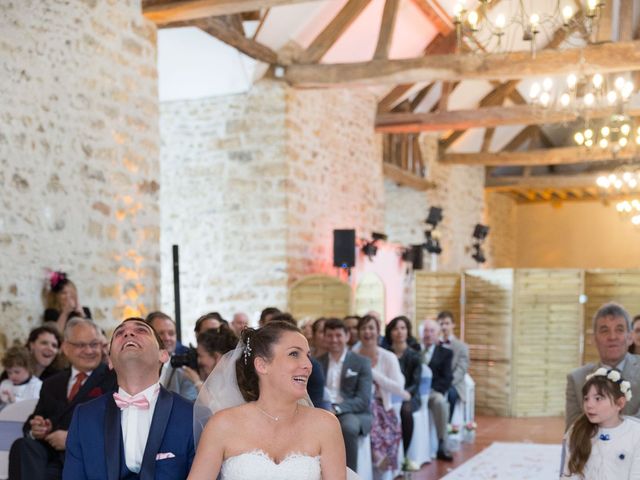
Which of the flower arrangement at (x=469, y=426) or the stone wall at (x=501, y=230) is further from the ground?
the stone wall at (x=501, y=230)

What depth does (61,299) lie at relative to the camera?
570 cm

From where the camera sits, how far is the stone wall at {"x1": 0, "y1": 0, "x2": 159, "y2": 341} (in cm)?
552

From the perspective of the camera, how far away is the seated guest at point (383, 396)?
5855 mm

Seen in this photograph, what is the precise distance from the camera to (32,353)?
498 cm

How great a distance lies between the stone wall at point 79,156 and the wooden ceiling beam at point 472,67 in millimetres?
2715

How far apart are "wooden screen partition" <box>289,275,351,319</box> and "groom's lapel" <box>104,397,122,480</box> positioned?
21.3 ft

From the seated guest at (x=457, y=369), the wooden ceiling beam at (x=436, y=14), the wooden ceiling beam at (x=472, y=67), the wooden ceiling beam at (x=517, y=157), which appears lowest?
the seated guest at (x=457, y=369)

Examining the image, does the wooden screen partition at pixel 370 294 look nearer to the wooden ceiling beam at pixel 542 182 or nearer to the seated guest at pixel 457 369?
the seated guest at pixel 457 369

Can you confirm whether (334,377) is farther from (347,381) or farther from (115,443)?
(115,443)

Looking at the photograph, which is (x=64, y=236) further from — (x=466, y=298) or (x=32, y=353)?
(x=466, y=298)

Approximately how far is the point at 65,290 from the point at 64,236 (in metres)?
0.45

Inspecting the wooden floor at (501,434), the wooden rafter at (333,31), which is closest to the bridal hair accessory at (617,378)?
the wooden floor at (501,434)

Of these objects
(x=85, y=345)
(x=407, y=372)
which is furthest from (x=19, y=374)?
(x=407, y=372)

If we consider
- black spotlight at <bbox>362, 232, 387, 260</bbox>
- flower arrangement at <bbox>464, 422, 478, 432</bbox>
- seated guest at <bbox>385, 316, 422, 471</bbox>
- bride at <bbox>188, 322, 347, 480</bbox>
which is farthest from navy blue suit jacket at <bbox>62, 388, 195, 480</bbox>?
black spotlight at <bbox>362, 232, 387, 260</bbox>
